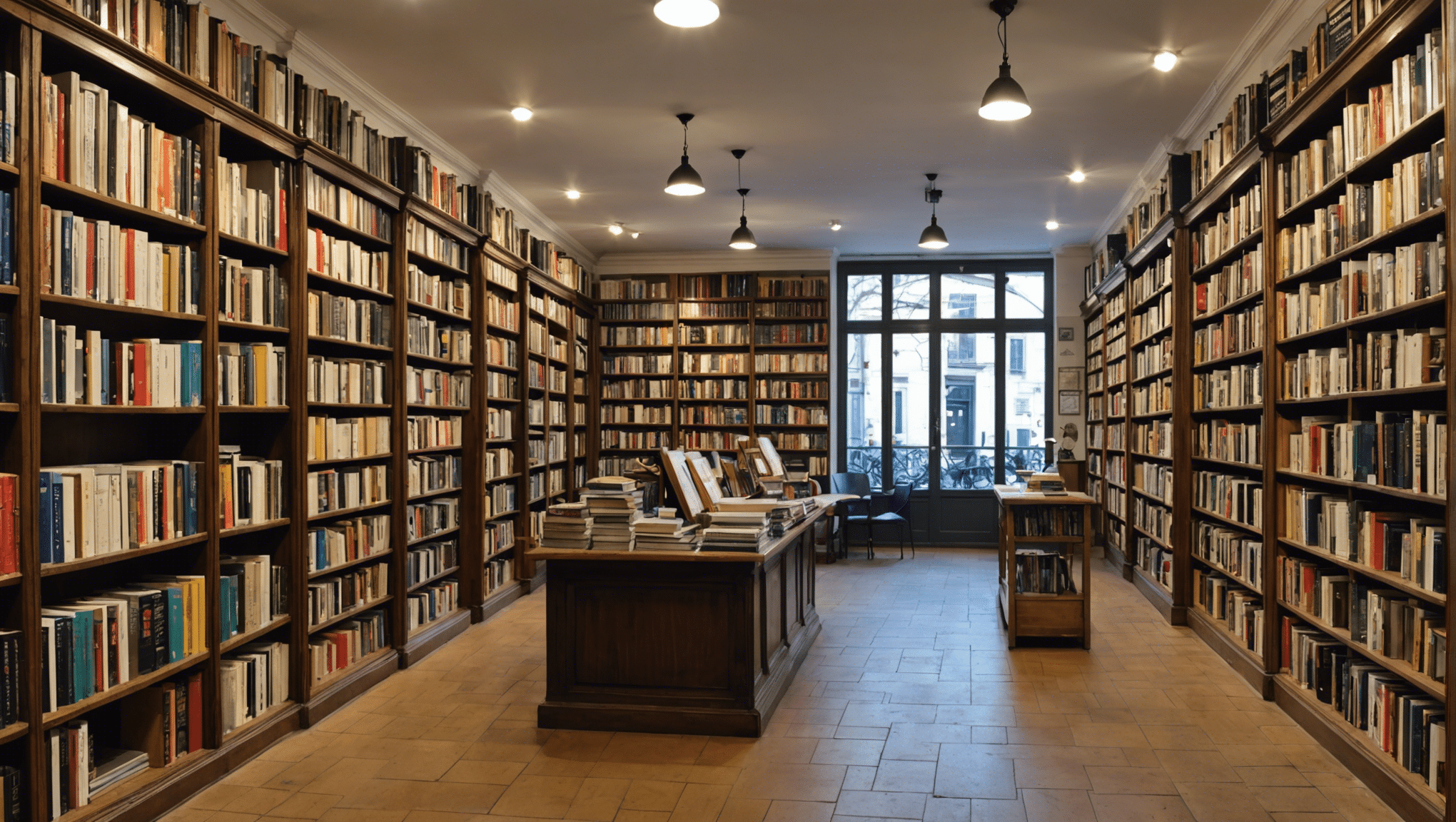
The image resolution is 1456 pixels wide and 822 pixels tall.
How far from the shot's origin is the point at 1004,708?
15.3ft

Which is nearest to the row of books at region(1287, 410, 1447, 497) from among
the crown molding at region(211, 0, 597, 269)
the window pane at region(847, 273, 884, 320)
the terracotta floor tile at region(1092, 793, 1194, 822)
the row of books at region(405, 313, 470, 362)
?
the terracotta floor tile at region(1092, 793, 1194, 822)

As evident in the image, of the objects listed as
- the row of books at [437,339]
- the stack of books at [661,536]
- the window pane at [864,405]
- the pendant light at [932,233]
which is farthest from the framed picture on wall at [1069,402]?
the stack of books at [661,536]

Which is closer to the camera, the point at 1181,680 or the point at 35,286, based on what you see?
the point at 35,286

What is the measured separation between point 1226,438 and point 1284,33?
2.21m

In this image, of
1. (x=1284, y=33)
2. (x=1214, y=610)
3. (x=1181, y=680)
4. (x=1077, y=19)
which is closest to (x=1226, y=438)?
(x=1214, y=610)

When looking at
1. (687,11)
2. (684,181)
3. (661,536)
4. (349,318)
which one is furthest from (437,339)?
(687,11)

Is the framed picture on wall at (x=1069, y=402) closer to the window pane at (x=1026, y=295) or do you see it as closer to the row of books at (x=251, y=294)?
the window pane at (x=1026, y=295)

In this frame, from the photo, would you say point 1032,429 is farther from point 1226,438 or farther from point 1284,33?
point 1284,33

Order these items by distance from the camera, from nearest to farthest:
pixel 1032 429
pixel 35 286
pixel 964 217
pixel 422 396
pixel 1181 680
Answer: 1. pixel 35 286
2. pixel 1181 680
3. pixel 422 396
4. pixel 964 217
5. pixel 1032 429

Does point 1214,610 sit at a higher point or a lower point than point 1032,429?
lower

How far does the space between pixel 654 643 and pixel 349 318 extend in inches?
91.7

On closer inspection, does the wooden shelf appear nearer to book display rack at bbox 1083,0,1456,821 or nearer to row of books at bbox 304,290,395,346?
row of books at bbox 304,290,395,346

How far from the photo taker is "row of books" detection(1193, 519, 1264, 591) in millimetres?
5078

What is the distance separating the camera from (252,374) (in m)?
4.19
